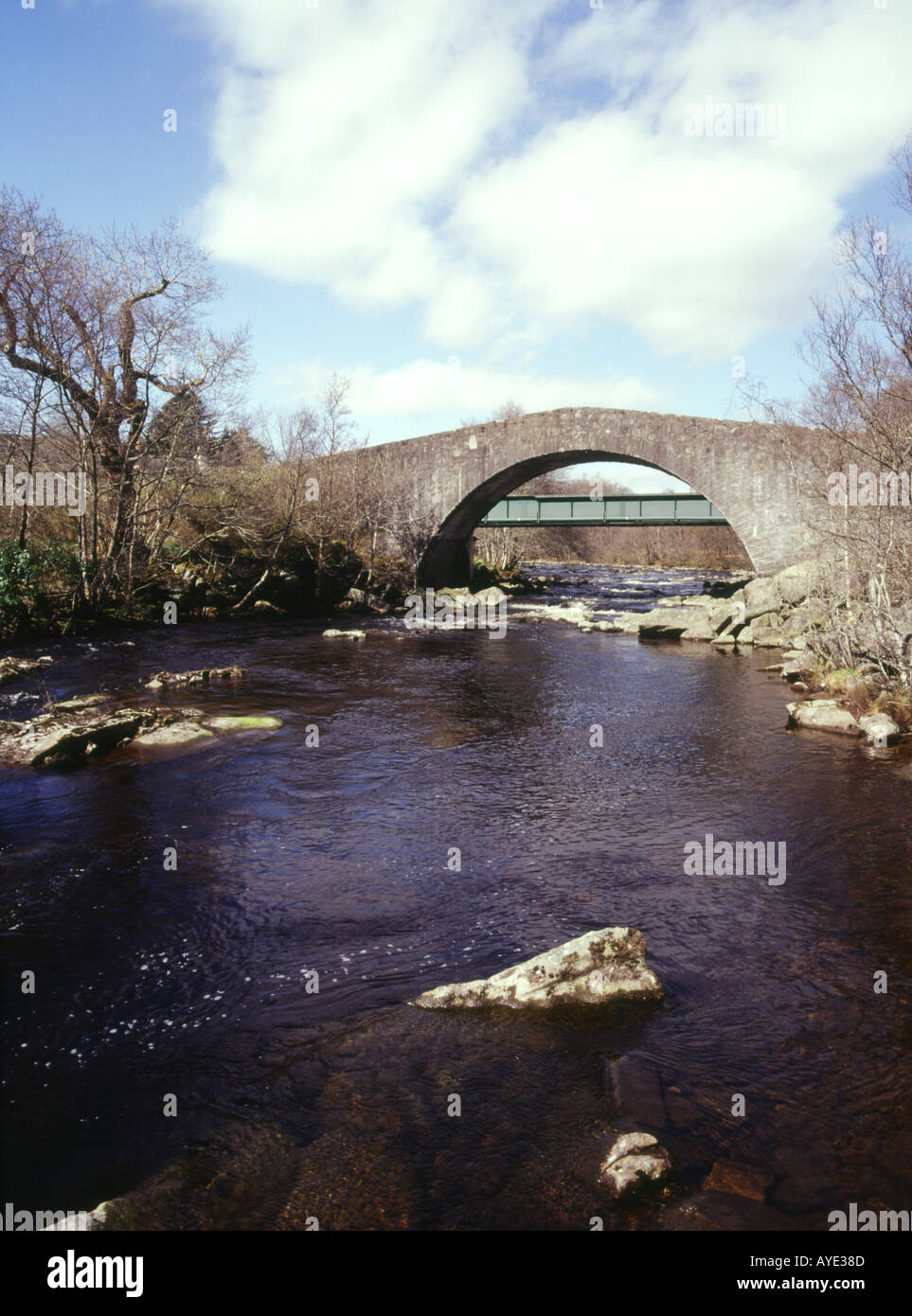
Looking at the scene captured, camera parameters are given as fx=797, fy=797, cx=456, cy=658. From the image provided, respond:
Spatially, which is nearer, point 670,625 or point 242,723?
point 242,723

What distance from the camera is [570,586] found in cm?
4272

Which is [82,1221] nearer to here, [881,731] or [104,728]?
[104,728]

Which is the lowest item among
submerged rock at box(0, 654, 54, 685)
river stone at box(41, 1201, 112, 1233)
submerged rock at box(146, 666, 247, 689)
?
river stone at box(41, 1201, 112, 1233)

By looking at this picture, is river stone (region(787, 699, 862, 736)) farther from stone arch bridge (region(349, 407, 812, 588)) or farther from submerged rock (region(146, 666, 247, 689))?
stone arch bridge (region(349, 407, 812, 588))

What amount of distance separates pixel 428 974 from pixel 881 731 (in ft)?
27.0

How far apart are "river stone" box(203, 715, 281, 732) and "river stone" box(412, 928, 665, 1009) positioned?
711cm

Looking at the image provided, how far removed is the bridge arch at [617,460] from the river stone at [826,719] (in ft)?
38.9

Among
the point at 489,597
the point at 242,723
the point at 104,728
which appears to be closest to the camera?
the point at 104,728

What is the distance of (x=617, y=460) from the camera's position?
29.1 m

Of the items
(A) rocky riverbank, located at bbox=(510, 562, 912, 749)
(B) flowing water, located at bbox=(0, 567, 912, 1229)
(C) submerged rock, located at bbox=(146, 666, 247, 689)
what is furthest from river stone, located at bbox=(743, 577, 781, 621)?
(C) submerged rock, located at bbox=(146, 666, 247, 689)

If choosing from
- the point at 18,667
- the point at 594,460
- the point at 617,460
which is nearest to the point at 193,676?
the point at 18,667

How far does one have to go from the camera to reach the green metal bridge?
1624 inches
